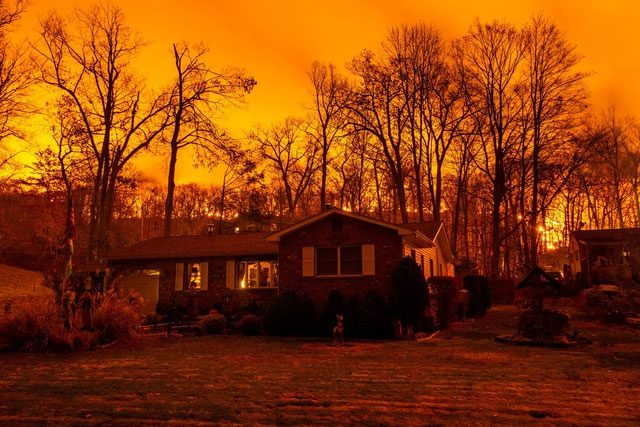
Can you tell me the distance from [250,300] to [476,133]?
69.5ft

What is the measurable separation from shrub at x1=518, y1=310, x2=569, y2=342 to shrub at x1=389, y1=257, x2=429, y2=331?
11.2ft

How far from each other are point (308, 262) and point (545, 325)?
8.56 metres

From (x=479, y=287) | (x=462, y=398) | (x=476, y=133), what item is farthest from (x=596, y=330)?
(x=476, y=133)

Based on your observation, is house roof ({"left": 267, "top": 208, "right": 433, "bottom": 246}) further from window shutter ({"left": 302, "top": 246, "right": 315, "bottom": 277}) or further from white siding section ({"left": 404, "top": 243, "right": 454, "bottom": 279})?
window shutter ({"left": 302, "top": 246, "right": 315, "bottom": 277})

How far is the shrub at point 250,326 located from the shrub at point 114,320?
14.5ft

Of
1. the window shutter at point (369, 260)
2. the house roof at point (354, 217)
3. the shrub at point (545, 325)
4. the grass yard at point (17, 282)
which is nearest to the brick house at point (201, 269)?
the house roof at point (354, 217)

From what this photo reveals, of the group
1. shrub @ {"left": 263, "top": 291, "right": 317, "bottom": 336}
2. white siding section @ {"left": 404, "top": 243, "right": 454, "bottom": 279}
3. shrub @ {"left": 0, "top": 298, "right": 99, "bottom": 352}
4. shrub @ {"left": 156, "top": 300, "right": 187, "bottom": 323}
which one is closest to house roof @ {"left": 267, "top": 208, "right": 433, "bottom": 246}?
white siding section @ {"left": 404, "top": 243, "right": 454, "bottom": 279}

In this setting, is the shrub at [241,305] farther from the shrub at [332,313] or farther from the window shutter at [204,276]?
the shrub at [332,313]

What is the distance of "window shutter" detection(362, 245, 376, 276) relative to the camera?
18078 millimetres

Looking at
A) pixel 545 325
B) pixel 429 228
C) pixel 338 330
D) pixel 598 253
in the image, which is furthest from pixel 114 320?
pixel 598 253

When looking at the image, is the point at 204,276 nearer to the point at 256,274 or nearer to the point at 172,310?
the point at 256,274

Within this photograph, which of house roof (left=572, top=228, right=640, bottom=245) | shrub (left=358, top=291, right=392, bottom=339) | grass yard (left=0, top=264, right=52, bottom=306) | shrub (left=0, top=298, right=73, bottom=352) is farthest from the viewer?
house roof (left=572, top=228, right=640, bottom=245)

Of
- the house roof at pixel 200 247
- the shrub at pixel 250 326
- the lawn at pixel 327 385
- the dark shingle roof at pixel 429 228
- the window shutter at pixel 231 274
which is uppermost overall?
the dark shingle roof at pixel 429 228

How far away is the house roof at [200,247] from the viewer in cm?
2386
